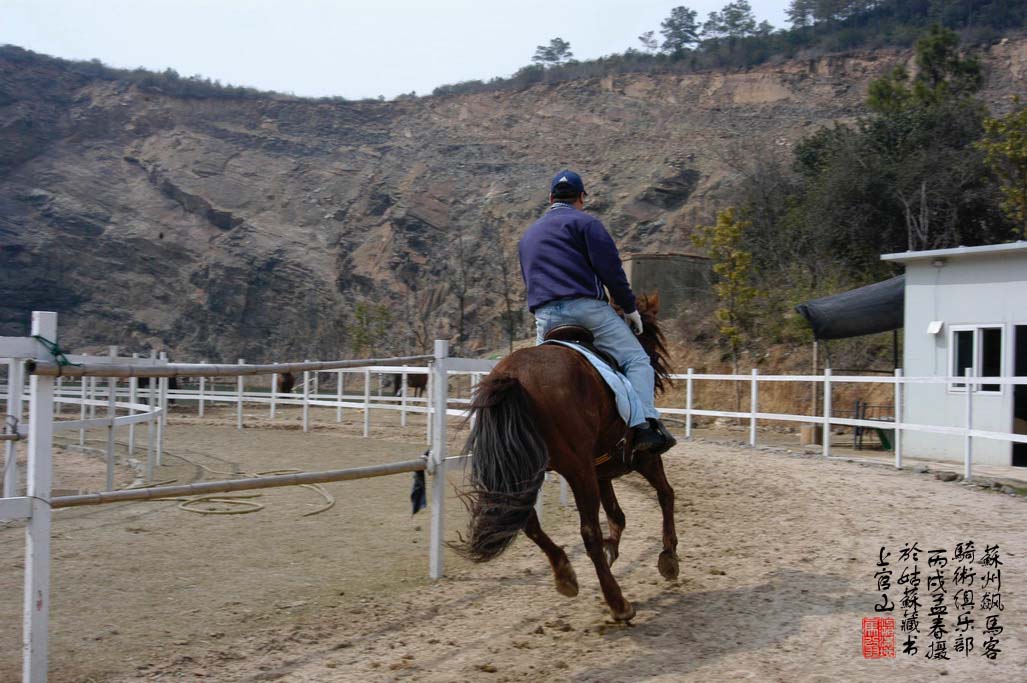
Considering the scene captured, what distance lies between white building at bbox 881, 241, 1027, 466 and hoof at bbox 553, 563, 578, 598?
9.67 m

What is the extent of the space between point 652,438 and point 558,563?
0.91 metres

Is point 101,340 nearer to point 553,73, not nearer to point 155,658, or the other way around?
point 553,73

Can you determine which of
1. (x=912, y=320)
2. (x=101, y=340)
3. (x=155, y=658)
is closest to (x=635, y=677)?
(x=155, y=658)

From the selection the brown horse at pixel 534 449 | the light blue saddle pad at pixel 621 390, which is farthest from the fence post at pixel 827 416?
the brown horse at pixel 534 449

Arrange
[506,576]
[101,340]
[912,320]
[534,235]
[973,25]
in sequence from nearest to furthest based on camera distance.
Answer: [534,235] → [506,576] → [912,320] → [101,340] → [973,25]

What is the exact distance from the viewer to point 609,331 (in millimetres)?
5043

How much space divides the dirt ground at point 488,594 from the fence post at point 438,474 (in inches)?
6.8

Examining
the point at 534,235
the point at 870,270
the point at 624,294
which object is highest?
the point at 870,270

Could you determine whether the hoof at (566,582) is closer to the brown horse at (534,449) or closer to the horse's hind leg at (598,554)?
the brown horse at (534,449)

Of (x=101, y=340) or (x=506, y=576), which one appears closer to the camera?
(x=506, y=576)

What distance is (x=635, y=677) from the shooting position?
145 inches

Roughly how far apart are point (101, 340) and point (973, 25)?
190 feet

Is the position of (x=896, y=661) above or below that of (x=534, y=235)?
below

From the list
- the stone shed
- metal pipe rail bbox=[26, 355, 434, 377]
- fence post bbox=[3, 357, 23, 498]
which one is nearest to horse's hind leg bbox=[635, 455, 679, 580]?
metal pipe rail bbox=[26, 355, 434, 377]
